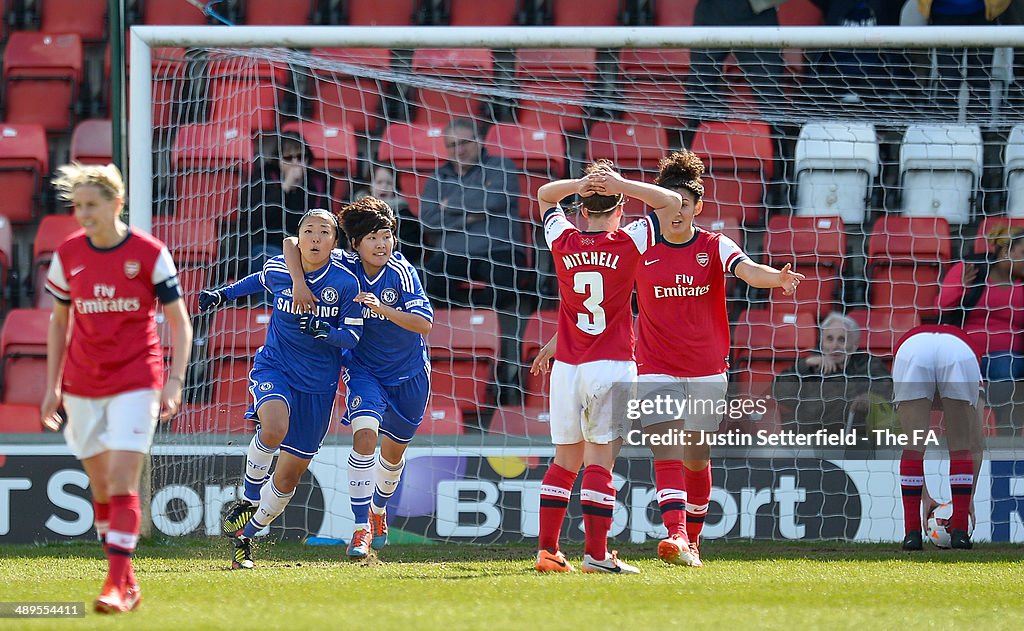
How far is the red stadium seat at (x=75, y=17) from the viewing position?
11031 mm

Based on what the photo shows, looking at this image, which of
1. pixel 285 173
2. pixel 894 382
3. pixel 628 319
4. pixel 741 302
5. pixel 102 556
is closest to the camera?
pixel 628 319

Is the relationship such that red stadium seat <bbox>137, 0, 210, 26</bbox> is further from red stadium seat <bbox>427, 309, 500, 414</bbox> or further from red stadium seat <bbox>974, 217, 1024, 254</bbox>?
red stadium seat <bbox>974, 217, 1024, 254</bbox>

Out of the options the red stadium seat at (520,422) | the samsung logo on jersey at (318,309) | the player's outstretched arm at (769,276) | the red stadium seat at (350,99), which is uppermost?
the red stadium seat at (350,99)

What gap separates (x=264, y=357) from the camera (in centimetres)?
657

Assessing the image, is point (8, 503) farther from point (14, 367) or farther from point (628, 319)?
point (628, 319)

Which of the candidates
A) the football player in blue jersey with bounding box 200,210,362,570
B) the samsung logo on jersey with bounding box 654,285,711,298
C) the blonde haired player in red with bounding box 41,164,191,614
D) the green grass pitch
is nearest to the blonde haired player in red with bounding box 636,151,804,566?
the samsung logo on jersey with bounding box 654,285,711,298

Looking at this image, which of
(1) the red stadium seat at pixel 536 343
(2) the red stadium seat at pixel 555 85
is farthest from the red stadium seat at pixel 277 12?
(1) the red stadium seat at pixel 536 343

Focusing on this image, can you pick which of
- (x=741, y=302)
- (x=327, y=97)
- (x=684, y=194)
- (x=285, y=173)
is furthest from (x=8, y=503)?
(x=741, y=302)

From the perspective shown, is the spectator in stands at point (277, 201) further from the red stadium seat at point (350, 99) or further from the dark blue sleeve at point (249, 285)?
the dark blue sleeve at point (249, 285)

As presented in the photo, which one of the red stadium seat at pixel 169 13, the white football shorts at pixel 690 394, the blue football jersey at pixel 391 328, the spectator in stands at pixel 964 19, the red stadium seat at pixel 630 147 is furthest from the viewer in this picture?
the red stadium seat at pixel 169 13

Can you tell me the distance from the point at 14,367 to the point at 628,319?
17.1ft

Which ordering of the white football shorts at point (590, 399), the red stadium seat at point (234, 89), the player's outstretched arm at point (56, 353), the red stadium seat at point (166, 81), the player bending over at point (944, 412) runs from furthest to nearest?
the red stadium seat at point (234, 89), the red stadium seat at point (166, 81), the player bending over at point (944, 412), the white football shorts at point (590, 399), the player's outstretched arm at point (56, 353)

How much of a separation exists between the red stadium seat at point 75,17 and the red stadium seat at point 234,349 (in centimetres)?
393

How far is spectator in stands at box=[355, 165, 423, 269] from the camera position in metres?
8.88
